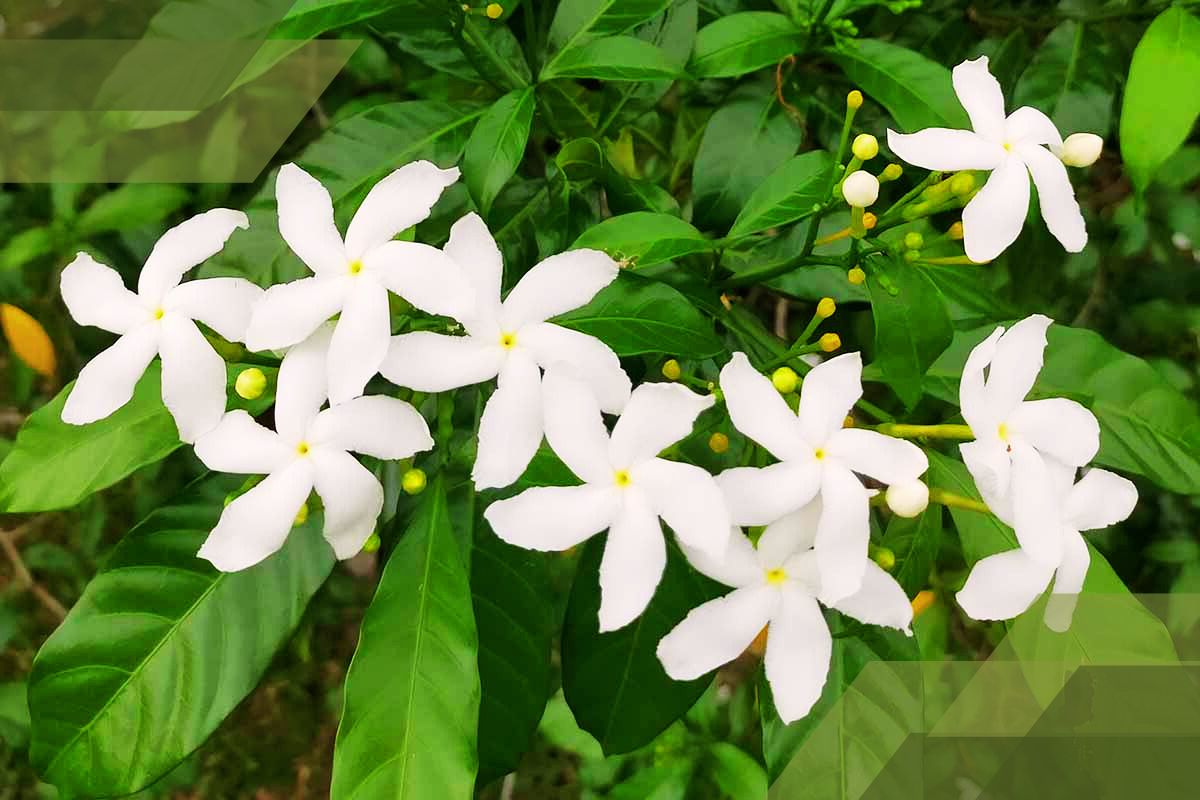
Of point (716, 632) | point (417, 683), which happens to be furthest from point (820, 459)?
point (417, 683)

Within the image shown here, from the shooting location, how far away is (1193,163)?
55.9 inches

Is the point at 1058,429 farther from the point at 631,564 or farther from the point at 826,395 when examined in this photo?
the point at 631,564

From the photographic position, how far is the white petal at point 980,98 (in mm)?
689

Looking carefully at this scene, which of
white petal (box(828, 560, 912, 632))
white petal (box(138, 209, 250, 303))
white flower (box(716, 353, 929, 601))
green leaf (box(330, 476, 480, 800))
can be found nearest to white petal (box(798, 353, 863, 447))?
white flower (box(716, 353, 929, 601))

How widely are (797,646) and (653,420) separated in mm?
194

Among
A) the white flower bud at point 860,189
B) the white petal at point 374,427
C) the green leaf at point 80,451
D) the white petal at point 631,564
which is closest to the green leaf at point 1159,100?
the white flower bud at point 860,189

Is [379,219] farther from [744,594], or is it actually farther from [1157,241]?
[1157,241]

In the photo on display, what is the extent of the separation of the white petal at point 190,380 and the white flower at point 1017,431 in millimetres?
513

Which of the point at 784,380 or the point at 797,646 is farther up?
the point at 784,380

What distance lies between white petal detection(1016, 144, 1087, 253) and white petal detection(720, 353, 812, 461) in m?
0.27

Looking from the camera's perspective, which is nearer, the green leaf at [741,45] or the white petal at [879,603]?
the white petal at [879,603]

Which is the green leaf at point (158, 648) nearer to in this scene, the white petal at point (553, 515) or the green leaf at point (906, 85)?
the white petal at point (553, 515)

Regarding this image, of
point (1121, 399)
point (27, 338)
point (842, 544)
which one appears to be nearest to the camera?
point (842, 544)

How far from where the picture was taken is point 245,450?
0.62 metres
